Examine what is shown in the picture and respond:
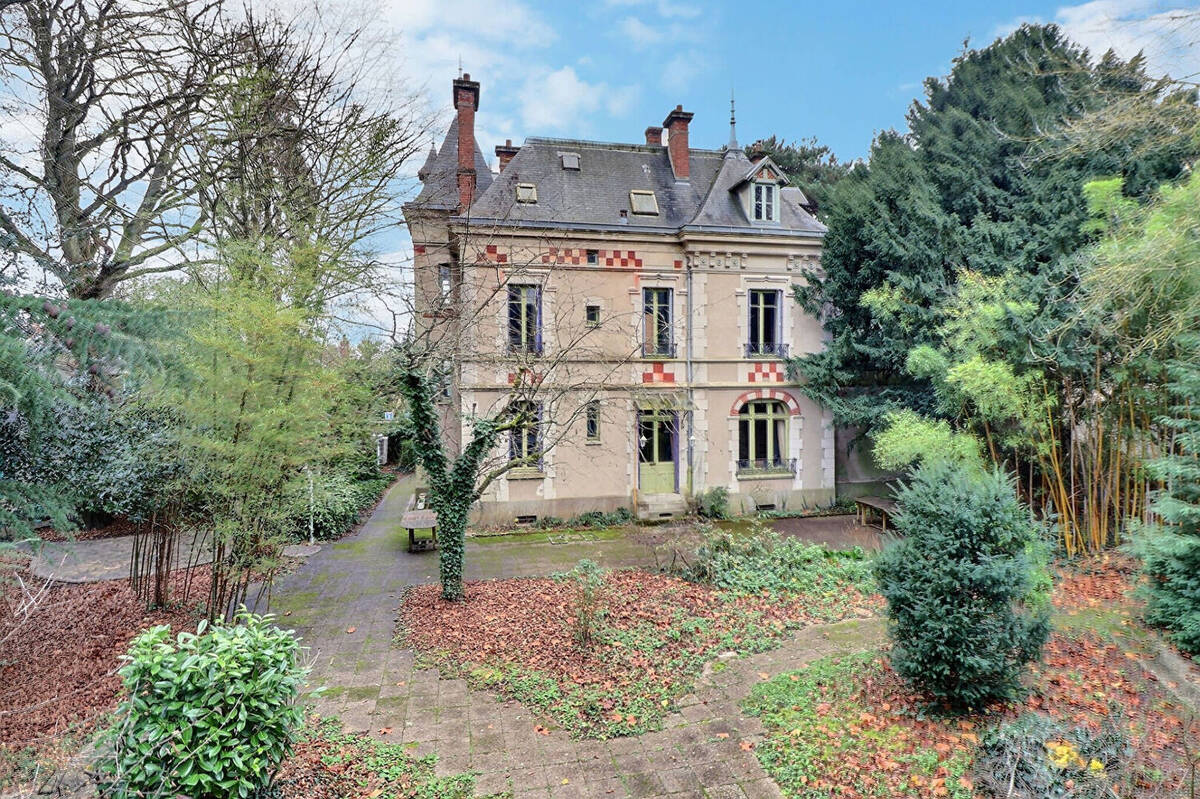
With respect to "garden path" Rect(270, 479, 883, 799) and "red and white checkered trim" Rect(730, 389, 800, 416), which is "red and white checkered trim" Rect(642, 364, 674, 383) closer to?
"red and white checkered trim" Rect(730, 389, 800, 416)

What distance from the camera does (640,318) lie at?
11812 millimetres

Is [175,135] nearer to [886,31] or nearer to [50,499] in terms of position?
[50,499]

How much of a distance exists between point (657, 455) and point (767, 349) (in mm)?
3353

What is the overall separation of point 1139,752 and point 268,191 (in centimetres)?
1090

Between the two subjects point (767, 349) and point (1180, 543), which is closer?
point (1180, 543)

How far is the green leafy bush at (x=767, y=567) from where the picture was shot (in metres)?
7.36

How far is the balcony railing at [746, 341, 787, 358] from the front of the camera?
40.5 ft

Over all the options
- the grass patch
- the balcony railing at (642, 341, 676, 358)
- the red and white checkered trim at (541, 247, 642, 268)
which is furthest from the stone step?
the grass patch

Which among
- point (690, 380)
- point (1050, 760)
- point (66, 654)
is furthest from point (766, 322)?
point (66, 654)

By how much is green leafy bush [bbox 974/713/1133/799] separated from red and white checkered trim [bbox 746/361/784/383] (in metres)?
8.93

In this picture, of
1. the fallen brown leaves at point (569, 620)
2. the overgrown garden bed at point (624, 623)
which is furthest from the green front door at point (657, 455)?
the fallen brown leaves at point (569, 620)

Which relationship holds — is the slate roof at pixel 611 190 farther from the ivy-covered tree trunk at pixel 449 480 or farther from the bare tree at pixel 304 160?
the ivy-covered tree trunk at pixel 449 480

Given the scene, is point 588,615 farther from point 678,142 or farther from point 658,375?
point 678,142

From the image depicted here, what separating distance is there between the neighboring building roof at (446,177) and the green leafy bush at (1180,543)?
1082 cm
